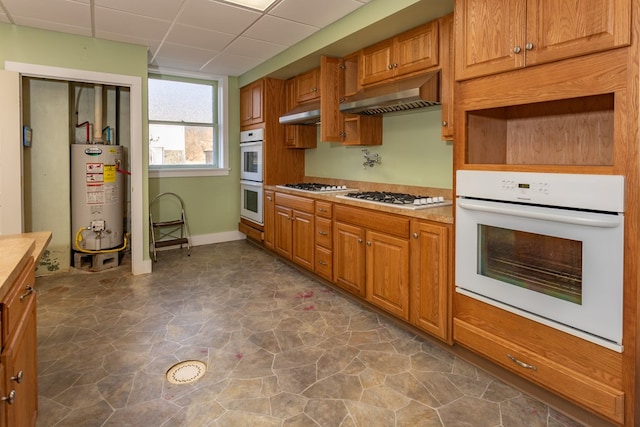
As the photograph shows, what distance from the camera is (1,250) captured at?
1420mm

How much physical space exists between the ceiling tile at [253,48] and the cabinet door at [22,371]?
10.9 ft

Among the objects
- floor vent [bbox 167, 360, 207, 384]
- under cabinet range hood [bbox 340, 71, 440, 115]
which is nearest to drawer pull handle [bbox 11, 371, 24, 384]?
floor vent [bbox 167, 360, 207, 384]

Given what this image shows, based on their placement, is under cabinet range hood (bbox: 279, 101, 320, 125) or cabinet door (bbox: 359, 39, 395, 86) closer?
cabinet door (bbox: 359, 39, 395, 86)

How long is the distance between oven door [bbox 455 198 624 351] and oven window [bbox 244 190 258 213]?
3.36m

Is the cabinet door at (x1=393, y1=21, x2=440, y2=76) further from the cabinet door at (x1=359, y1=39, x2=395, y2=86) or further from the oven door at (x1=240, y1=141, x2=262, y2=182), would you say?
the oven door at (x1=240, y1=141, x2=262, y2=182)

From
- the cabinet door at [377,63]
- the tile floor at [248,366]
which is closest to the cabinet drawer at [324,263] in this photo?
the tile floor at [248,366]

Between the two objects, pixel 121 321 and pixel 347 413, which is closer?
pixel 347 413

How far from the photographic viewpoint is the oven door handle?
→ 5.22 ft

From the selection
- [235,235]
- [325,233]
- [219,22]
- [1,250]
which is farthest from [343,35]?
[235,235]

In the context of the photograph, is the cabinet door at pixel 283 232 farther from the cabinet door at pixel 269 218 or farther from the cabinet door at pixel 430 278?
the cabinet door at pixel 430 278

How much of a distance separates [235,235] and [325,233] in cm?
265

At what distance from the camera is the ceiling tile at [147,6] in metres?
3.06

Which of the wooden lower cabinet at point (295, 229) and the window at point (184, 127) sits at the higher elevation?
the window at point (184, 127)

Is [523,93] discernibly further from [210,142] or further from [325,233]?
[210,142]
